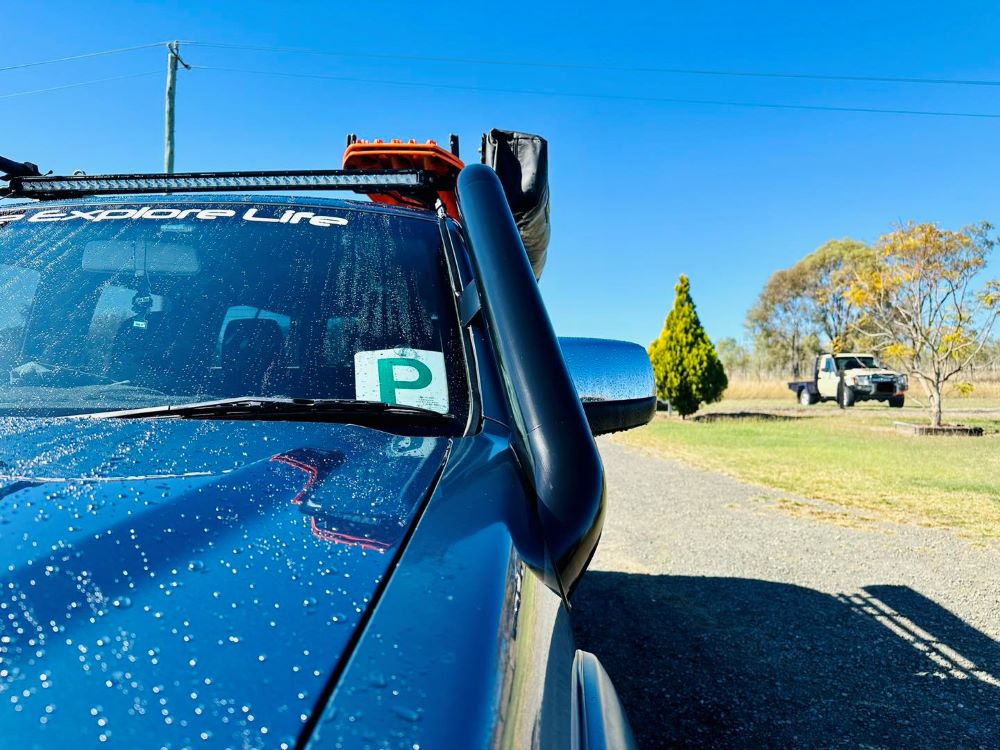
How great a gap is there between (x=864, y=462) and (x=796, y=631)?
26.6 feet

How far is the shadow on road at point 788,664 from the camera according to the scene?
9.60 feet

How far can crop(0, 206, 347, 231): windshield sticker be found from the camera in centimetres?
163

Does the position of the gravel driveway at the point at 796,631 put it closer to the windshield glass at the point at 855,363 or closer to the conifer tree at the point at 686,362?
the conifer tree at the point at 686,362

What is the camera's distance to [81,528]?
707 mm

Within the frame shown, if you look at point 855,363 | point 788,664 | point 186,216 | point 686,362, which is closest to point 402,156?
point 186,216

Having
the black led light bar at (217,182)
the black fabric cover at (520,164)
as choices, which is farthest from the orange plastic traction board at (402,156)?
the black led light bar at (217,182)

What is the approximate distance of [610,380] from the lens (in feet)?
5.02

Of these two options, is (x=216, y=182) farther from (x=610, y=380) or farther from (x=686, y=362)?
(x=686, y=362)

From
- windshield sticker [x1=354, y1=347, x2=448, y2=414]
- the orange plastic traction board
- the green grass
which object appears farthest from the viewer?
the green grass

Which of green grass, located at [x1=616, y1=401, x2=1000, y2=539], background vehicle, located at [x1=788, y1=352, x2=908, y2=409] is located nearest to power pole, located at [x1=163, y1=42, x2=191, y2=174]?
green grass, located at [x1=616, y1=401, x2=1000, y2=539]

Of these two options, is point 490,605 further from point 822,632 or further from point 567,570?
point 822,632

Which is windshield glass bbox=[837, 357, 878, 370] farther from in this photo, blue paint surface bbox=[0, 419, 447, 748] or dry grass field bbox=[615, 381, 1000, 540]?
blue paint surface bbox=[0, 419, 447, 748]

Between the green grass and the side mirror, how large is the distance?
6263 mm

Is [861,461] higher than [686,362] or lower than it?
lower
